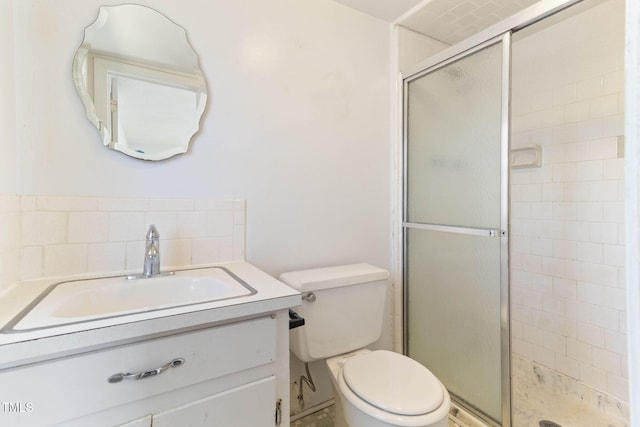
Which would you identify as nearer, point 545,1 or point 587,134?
point 545,1

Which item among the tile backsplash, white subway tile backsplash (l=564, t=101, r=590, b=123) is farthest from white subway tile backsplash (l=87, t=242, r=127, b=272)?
white subway tile backsplash (l=564, t=101, r=590, b=123)

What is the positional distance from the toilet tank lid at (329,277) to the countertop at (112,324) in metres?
0.34

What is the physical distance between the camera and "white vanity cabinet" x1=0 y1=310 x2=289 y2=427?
0.61 m

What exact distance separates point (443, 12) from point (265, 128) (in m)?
1.21

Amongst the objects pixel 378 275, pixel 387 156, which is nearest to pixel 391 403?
pixel 378 275

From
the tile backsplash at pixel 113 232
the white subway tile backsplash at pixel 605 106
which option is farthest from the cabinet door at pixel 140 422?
the white subway tile backsplash at pixel 605 106

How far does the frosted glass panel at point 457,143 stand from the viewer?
1.31 meters

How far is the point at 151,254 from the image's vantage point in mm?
1069

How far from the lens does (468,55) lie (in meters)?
1.42

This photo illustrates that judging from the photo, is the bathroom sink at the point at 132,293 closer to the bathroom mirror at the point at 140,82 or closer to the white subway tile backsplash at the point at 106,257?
the white subway tile backsplash at the point at 106,257

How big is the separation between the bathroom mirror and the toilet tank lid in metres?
0.72

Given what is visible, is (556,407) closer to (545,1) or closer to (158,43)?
(545,1)

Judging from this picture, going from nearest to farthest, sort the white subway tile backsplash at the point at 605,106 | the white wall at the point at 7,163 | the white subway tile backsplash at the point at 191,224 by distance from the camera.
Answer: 1. the white wall at the point at 7,163
2. the white subway tile backsplash at the point at 191,224
3. the white subway tile backsplash at the point at 605,106

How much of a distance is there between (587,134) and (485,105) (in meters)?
0.78
